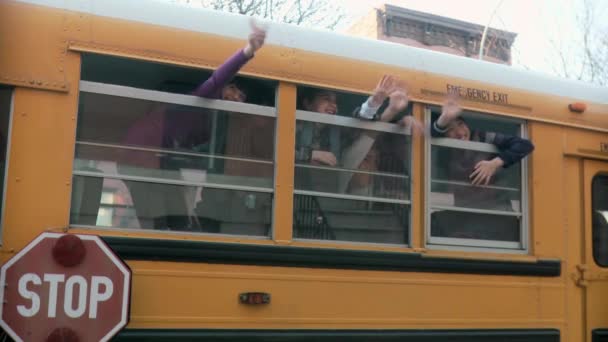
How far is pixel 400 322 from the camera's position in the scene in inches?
141

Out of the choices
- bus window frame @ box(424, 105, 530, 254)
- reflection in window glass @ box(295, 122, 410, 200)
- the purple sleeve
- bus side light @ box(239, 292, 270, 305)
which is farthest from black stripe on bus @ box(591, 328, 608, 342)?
the purple sleeve

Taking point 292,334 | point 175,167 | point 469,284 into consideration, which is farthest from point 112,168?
point 469,284

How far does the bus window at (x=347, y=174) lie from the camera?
3.50m

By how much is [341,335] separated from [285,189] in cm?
76

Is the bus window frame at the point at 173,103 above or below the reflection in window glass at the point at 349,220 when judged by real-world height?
above

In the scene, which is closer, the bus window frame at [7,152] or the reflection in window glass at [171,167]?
the bus window frame at [7,152]

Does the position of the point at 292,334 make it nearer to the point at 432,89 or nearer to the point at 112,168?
the point at 112,168

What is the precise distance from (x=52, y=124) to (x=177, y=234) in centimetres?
72

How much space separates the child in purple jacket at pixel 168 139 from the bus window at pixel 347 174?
425 mm

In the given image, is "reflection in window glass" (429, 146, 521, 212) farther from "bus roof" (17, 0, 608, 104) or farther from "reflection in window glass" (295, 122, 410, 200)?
"bus roof" (17, 0, 608, 104)

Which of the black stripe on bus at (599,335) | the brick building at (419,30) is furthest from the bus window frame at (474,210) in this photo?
the brick building at (419,30)

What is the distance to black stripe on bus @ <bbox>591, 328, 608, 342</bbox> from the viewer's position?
410 centimetres

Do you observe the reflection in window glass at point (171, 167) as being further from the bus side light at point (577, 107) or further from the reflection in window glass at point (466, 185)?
the bus side light at point (577, 107)

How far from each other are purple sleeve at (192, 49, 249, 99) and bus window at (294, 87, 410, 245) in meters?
0.41
